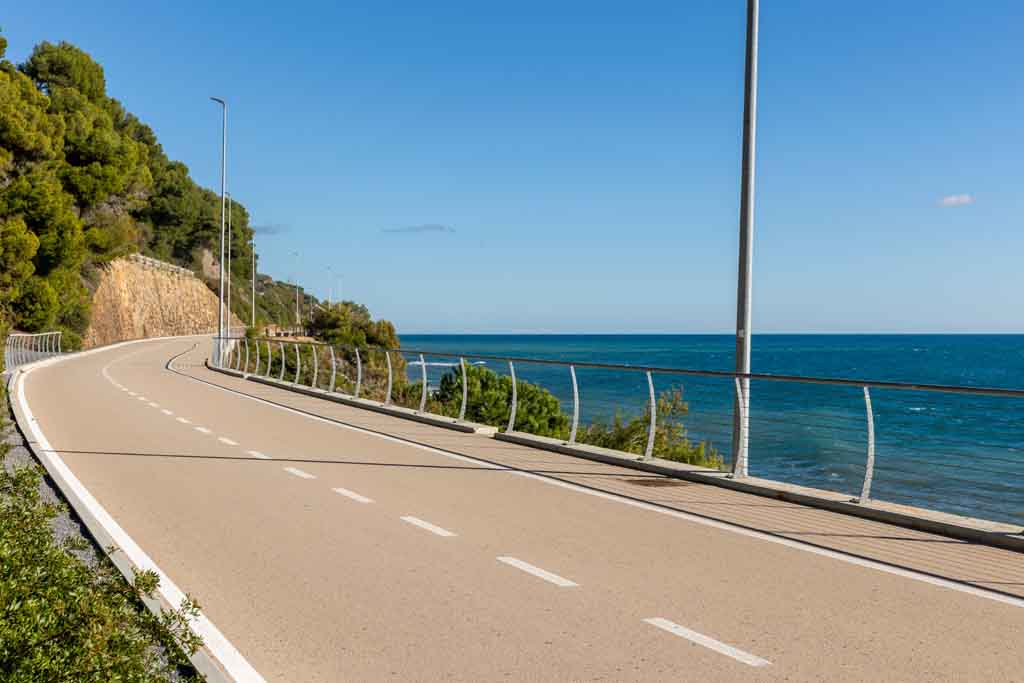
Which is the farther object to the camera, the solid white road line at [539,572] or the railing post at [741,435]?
the railing post at [741,435]

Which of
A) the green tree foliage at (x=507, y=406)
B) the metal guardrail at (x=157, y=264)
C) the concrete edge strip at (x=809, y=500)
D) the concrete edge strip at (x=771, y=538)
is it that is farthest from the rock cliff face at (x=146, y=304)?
the concrete edge strip at (x=771, y=538)

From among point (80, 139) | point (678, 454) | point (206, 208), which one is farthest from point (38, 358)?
point (206, 208)

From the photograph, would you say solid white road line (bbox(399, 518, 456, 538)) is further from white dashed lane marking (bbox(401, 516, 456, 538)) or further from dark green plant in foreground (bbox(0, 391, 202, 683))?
dark green plant in foreground (bbox(0, 391, 202, 683))

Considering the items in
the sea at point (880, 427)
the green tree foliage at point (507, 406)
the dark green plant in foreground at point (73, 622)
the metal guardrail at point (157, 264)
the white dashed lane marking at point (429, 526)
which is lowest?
the sea at point (880, 427)

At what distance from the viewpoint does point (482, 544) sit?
790cm

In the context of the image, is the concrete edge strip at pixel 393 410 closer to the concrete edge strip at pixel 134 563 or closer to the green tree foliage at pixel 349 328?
the concrete edge strip at pixel 134 563

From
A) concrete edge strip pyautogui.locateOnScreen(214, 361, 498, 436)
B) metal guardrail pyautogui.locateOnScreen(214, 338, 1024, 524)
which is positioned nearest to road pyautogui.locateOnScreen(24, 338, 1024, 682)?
metal guardrail pyautogui.locateOnScreen(214, 338, 1024, 524)

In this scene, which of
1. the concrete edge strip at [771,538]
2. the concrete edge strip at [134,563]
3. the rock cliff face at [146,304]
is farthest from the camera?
the rock cliff face at [146,304]

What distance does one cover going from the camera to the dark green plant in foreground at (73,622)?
4.17 m

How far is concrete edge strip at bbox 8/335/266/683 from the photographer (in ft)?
16.0

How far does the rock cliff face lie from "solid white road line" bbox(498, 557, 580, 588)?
188 ft

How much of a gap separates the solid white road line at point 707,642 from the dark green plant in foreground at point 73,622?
2.49 meters

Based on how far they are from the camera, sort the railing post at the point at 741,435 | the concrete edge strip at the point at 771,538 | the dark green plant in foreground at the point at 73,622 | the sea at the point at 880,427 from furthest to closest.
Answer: the sea at the point at 880,427
the railing post at the point at 741,435
the concrete edge strip at the point at 771,538
the dark green plant in foreground at the point at 73,622

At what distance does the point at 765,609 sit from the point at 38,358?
39.7m
